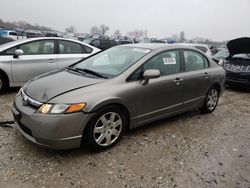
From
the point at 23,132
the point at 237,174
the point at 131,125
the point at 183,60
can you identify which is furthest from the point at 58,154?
the point at 183,60

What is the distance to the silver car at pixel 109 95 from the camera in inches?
116

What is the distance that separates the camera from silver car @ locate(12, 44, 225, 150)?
2.94 m

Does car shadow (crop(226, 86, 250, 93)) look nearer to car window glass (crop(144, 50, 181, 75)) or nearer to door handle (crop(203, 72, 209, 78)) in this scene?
door handle (crop(203, 72, 209, 78))

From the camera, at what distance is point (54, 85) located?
3.29 m

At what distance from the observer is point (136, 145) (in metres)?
3.63

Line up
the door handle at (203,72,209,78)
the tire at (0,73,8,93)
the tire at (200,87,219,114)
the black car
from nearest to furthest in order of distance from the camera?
the door handle at (203,72,209,78)
the tire at (200,87,219,114)
the tire at (0,73,8,93)
the black car

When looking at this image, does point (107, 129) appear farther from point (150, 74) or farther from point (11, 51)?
point (11, 51)

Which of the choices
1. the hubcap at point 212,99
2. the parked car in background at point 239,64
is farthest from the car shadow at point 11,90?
the parked car in background at point 239,64

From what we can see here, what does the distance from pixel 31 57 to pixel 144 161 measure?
4.02m

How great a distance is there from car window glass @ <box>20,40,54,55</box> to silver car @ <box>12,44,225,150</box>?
7.32 ft

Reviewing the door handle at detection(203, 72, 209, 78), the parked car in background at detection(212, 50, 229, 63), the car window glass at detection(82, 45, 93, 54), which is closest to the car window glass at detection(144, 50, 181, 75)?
the door handle at detection(203, 72, 209, 78)

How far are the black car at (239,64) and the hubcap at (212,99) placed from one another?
9.05 ft

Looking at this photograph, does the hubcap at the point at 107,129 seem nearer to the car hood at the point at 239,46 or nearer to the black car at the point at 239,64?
the black car at the point at 239,64

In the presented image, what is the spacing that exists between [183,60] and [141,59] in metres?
1.03
